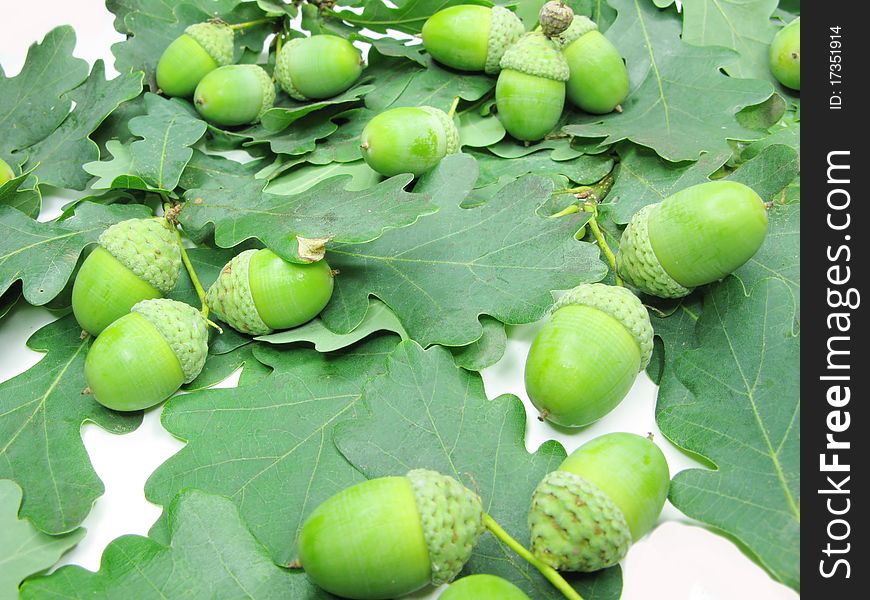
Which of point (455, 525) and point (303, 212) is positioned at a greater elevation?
point (303, 212)

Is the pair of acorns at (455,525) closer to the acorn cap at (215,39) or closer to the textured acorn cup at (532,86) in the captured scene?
the textured acorn cup at (532,86)

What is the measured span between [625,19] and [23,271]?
1.76 m

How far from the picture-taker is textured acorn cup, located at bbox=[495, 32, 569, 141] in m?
2.02

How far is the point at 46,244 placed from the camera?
5.73ft

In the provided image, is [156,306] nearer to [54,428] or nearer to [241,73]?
[54,428]

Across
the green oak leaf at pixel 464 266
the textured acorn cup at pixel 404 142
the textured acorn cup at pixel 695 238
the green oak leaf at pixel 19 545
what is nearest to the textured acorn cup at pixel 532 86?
the textured acorn cup at pixel 404 142

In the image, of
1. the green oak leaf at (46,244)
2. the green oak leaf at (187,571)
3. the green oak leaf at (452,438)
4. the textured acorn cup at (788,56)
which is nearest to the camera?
the green oak leaf at (187,571)

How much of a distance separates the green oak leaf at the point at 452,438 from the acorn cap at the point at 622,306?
234 millimetres

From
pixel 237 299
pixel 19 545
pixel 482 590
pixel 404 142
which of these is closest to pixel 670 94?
pixel 404 142

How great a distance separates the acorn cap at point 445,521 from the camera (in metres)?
1.12

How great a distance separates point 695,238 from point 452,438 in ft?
1.97

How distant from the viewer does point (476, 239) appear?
1.69m

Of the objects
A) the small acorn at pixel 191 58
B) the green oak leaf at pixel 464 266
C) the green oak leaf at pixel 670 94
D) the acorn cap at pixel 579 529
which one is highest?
the small acorn at pixel 191 58

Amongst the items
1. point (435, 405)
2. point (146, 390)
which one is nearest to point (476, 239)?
point (435, 405)
